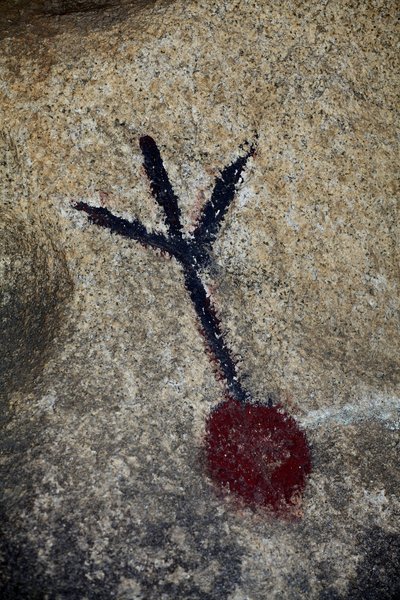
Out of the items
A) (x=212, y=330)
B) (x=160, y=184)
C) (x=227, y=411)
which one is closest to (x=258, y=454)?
(x=227, y=411)

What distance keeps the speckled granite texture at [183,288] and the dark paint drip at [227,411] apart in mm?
35

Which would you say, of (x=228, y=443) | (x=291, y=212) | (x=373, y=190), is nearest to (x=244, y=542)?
(x=228, y=443)

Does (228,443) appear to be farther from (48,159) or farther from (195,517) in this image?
(48,159)

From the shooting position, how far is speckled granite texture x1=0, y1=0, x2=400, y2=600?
1.79 m

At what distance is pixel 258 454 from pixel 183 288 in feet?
1.99

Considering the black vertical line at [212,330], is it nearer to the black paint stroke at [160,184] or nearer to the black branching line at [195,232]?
the black branching line at [195,232]

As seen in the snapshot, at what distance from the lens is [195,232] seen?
6.86 feet

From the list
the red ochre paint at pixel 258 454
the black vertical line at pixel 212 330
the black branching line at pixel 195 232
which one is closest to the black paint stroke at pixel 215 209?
the black branching line at pixel 195 232

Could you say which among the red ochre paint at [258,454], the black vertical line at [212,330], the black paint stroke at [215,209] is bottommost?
the red ochre paint at [258,454]

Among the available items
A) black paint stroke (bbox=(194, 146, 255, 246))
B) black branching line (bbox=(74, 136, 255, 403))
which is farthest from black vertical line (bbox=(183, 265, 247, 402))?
black paint stroke (bbox=(194, 146, 255, 246))

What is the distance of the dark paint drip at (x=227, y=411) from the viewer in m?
1.92

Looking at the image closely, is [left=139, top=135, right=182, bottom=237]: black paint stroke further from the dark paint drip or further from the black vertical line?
the black vertical line

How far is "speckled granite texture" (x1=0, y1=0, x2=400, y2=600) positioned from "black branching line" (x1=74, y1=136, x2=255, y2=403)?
30mm

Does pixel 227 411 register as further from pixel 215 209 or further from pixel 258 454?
pixel 215 209
